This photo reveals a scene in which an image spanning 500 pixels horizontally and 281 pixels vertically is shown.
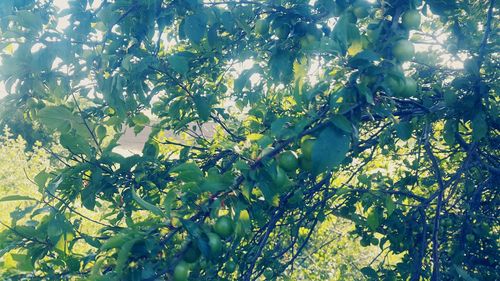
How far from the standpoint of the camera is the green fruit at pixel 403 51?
124 cm

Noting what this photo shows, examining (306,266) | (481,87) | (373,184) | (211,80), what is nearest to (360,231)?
(373,184)

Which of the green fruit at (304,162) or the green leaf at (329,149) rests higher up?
the green fruit at (304,162)

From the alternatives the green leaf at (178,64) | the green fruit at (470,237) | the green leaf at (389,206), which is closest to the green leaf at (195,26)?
the green leaf at (178,64)

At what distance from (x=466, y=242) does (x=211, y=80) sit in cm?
179

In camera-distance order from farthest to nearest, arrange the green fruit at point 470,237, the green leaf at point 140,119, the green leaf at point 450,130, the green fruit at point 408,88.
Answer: the green fruit at point 470,237 → the green leaf at point 140,119 → the green leaf at point 450,130 → the green fruit at point 408,88

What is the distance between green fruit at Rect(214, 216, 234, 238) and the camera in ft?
3.90

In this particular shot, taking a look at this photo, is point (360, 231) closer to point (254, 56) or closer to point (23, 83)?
point (254, 56)

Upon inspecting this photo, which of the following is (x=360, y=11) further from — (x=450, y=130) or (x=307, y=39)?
(x=450, y=130)

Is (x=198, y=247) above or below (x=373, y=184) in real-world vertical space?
below

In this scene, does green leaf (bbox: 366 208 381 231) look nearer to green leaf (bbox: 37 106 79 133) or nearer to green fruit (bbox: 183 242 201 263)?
green fruit (bbox: 183 242 201 263)

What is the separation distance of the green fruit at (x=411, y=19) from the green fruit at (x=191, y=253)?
37.0 inches

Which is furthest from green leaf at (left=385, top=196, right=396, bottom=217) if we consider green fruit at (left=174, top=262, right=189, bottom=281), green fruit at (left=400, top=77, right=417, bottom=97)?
green fruit at (left=174, top=262, right=189, bottom=281)

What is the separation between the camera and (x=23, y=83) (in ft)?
6.00

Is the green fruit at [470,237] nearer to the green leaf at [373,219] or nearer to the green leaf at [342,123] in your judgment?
the green leaf at [373,219]
